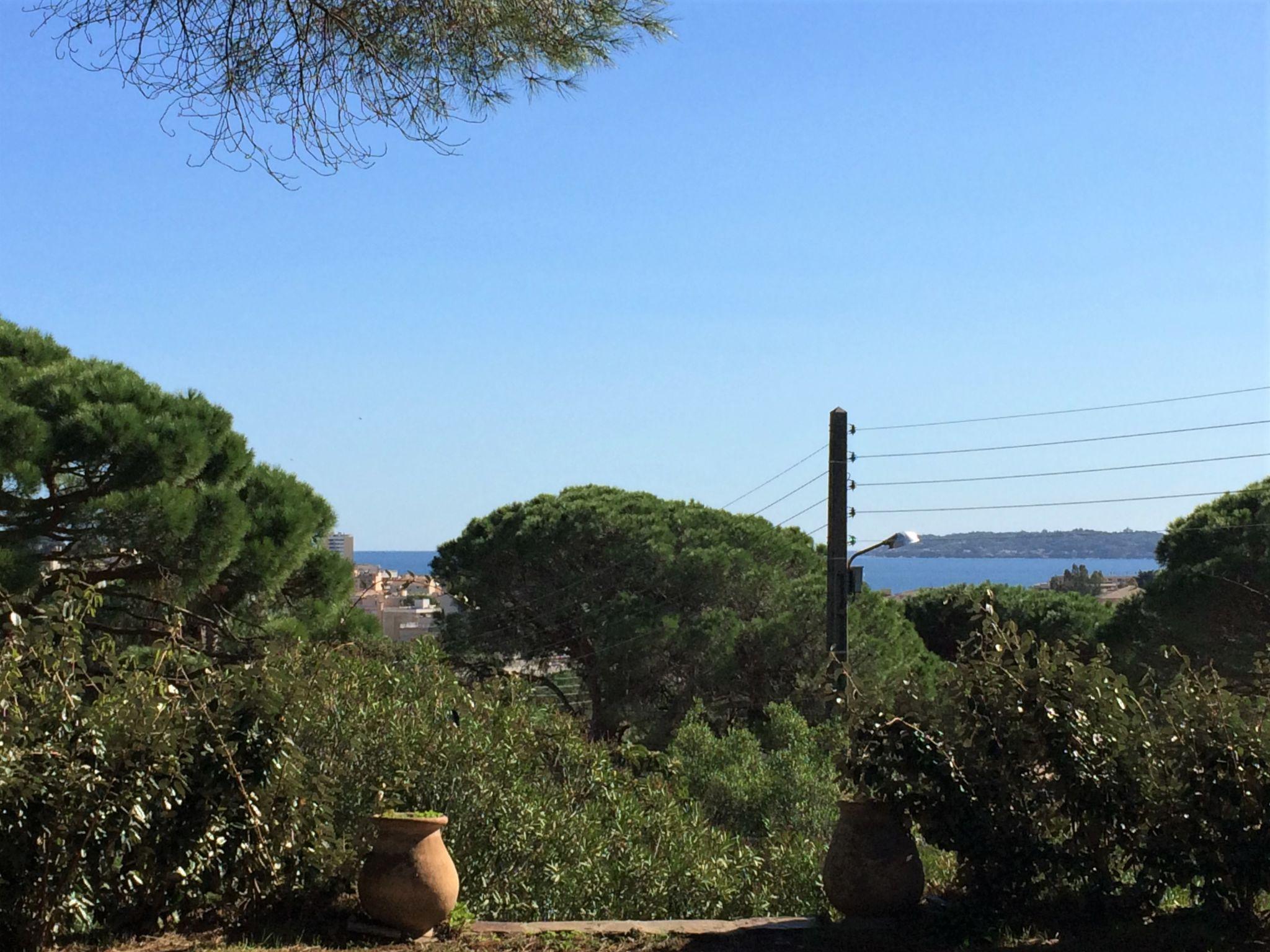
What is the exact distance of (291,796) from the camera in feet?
17.9

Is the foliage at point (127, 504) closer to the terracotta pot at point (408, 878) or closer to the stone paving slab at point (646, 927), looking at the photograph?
the terracotta pot at point (408, 878)

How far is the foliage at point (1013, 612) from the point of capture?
24672 mm

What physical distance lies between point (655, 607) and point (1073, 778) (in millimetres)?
15388

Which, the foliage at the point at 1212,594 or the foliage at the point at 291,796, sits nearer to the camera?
the foliage at the point at 291,796

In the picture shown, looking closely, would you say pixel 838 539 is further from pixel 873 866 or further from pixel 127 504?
pixel 873 866

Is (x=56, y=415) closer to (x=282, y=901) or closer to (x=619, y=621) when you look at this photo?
(x=282, y=901)

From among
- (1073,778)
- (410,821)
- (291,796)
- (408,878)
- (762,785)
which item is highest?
(1073,778)

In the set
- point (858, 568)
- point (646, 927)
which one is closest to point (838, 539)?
point (858, 568)

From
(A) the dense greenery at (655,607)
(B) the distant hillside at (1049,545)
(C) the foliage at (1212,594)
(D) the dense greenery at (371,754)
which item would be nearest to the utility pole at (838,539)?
(A) the dense greenery at (655,607)

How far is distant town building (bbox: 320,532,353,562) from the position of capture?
12.8m

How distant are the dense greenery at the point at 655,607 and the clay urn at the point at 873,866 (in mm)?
11541

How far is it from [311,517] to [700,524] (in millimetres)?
11422

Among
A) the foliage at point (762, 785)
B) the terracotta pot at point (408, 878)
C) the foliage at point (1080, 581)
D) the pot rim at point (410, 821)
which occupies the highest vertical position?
the foliage at point (1080, 581)

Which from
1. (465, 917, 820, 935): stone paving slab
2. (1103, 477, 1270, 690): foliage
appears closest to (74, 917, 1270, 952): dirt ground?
(465, 917, 820, 935): stone paving slab
